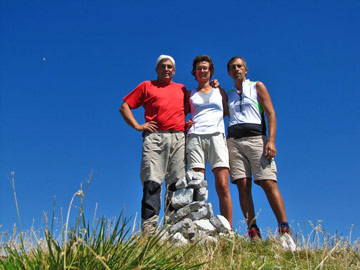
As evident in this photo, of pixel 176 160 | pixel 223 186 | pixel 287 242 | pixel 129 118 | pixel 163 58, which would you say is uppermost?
pixel 163 58

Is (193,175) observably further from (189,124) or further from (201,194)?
(189,124)

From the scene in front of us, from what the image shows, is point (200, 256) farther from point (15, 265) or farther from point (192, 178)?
point (192, 178)

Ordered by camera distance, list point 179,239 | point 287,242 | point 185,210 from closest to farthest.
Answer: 1. point 287,242
2. point 179,239
3. point 185,210

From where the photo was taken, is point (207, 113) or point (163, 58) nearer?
point (207, 113)

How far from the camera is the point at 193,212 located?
6031 millimetres

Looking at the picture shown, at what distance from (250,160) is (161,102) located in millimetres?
1794

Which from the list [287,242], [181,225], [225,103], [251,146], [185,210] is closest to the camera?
[287,242]

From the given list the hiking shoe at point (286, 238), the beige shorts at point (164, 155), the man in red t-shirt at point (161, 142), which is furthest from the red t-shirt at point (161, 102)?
the hiking shoe at point (286, 238)

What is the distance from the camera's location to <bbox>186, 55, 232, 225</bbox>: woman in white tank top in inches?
239

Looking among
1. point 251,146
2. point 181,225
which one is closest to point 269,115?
point 251,146

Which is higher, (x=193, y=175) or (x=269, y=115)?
(x=269, y=115)

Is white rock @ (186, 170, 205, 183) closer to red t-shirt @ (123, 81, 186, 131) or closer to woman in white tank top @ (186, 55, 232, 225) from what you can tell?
woman in white tank top @ (186, 55, 232, 225)

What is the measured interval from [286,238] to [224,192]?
1.23 metres

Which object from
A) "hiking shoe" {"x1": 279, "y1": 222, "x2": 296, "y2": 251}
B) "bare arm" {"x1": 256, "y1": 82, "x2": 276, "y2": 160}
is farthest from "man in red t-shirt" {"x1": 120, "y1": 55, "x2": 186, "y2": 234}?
"hiking shoe" {"x1": 279, "y1": 222, "x2": 296, "y2": 251}
